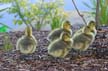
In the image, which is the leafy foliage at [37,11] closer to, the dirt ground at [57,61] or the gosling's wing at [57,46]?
the dirt ground at [57,61]

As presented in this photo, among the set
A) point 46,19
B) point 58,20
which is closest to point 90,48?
point 58,20

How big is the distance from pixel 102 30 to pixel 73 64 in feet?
5.74

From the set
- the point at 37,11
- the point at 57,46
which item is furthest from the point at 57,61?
the point at 37,11

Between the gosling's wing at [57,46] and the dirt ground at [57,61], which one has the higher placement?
the gosling's wing at [57,46]

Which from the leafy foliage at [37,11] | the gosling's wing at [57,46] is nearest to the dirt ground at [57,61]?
the gosling's wing at [57,46]

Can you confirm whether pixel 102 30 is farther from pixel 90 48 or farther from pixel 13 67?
pixel 13 67

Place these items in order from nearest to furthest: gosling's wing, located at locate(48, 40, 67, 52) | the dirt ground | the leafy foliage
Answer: the dirt ground < gosling's wing, located at locate(48, 40, 67, 52) < the leafy foliage

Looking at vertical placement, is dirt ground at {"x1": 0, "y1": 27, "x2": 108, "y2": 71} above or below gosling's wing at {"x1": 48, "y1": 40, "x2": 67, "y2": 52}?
below

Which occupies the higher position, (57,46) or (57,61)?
(57,46)

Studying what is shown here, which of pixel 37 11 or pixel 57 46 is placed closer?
pixel 57 46

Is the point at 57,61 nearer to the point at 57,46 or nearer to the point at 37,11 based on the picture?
the point at 57,46

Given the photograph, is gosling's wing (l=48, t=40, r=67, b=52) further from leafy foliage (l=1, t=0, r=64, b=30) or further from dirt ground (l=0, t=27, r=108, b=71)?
leafy foliage (l=1, t=0, r=64, b=30)

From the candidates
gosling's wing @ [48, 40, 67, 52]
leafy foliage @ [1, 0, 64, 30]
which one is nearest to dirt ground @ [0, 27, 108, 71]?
gosling's wing @ [48, 40, 67, 52]

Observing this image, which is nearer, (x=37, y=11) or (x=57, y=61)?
(x=57, y=61)
